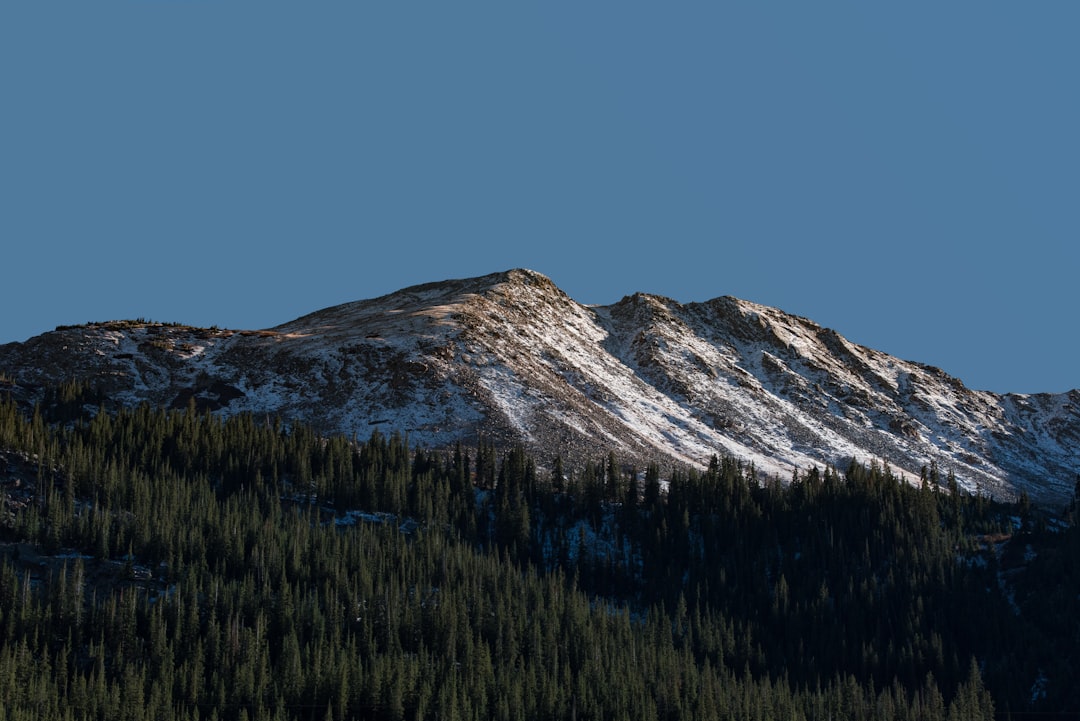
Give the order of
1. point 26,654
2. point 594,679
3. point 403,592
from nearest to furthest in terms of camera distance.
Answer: point 26,654, point 594,679, point 403,592

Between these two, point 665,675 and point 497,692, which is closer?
point 497,692

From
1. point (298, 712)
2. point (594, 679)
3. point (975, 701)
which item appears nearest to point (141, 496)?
point (298, 712)

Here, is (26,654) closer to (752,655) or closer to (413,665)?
(413,665)

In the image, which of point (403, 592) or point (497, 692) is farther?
point (403, 592)

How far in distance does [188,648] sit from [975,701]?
103m

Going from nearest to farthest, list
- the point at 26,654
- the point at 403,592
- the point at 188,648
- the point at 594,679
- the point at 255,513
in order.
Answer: the point at 26,654 < the point at 188,648 < the point at 594,679 < the point at 403,592 < the point at 255,513

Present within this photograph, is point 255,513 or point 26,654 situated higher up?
point 255,513

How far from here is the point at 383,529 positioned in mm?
189500

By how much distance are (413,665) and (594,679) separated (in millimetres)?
22510

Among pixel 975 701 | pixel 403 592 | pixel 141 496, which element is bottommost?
pixel 975 701

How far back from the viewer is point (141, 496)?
178 m

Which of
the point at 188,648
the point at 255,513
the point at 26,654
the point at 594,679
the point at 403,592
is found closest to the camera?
the point at 26,654

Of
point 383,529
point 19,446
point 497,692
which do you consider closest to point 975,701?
point 497,692

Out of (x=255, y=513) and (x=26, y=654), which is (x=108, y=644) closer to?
(x=26, y=654)
